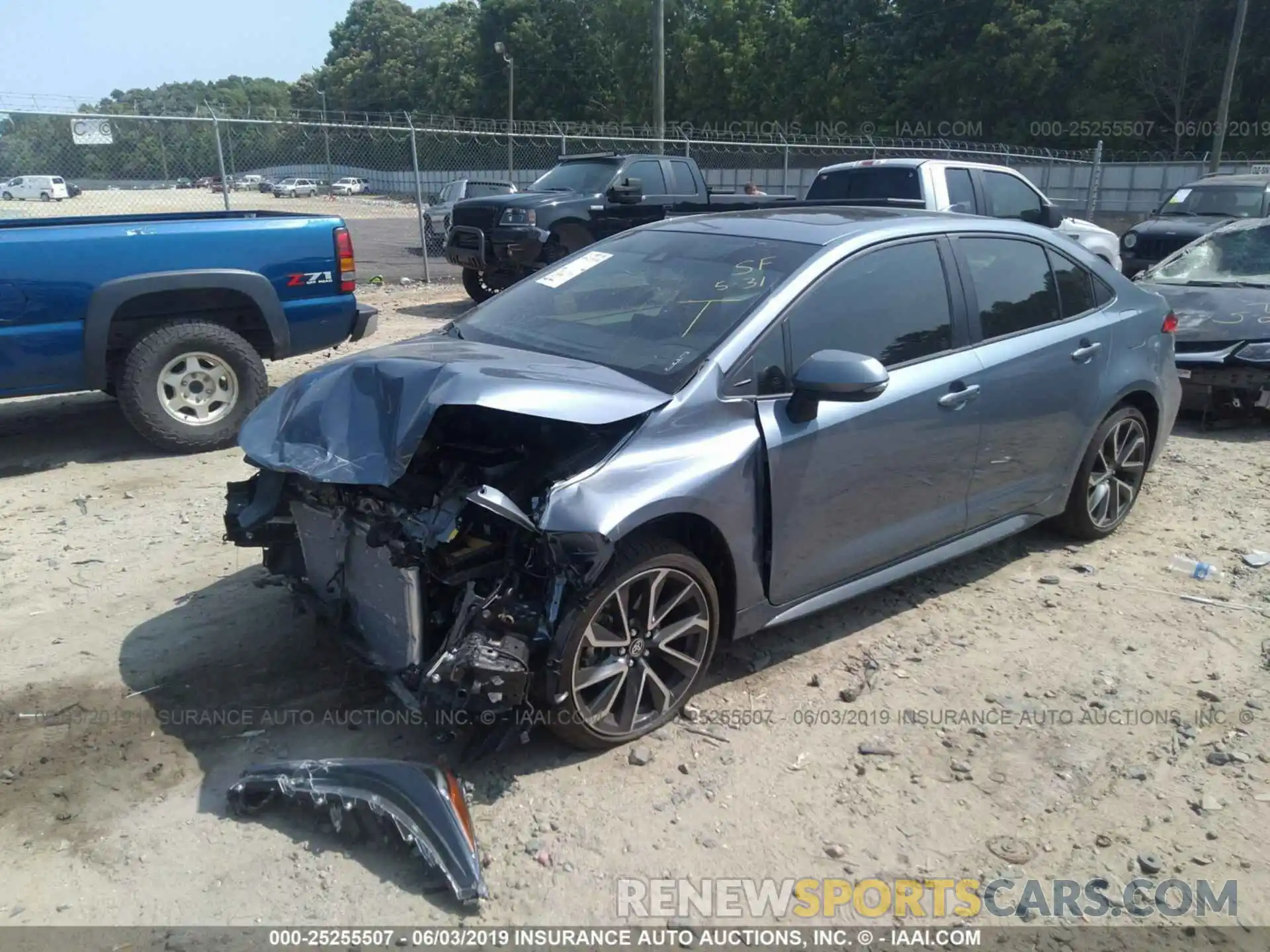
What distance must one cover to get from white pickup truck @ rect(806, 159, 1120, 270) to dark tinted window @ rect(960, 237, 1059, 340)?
16.2 ft

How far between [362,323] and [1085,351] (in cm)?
492

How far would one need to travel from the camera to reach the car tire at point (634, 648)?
3234mm

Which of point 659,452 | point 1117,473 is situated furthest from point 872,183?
point 659,452

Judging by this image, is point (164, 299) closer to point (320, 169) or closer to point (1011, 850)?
point (1011, 850)

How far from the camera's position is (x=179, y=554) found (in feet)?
16.8

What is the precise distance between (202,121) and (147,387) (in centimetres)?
778

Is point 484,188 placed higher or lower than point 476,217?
higher

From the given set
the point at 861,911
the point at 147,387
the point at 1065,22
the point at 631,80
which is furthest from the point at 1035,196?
the point at 631,80

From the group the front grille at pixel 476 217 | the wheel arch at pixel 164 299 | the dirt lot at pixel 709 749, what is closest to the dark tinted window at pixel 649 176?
the front grille at pixel 476 217

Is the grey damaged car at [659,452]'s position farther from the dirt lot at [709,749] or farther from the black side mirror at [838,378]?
the dirt lot at [709,749]

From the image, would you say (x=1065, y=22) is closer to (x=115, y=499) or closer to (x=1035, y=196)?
(x=1035, y=196)

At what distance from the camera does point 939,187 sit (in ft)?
33.9

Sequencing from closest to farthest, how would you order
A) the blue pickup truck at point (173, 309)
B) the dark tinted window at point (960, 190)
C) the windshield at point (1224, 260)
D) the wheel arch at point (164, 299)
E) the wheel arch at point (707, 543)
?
the wheel arch at point (707, 543) < the blue pickup truck at point (173, 309) < the wheel arch at point (164, 299) < the windshield at point (1224, 260) < the dark tinted window at point (960, 190)

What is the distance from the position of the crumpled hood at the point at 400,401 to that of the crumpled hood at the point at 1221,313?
564 cm
